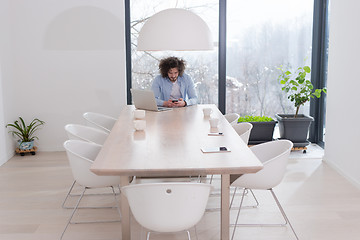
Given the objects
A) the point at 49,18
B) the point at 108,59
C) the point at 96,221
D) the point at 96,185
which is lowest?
the point at 96,221

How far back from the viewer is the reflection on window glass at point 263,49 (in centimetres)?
692

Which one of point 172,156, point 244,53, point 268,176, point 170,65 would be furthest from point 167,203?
point 244,53

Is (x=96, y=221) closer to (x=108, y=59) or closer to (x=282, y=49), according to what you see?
(x=108, y=59)

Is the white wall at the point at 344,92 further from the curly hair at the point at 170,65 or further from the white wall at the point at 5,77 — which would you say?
the white wall at the point at 5,77

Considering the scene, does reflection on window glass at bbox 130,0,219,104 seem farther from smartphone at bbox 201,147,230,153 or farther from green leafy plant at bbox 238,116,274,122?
smartphone at bbox 201,147,230,153

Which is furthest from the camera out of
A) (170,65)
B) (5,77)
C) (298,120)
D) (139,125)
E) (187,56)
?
(187,56)

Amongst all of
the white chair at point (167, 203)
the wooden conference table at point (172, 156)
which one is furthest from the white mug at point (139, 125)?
the white chair at point (167, 203)

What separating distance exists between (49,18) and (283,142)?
4026 millimetres

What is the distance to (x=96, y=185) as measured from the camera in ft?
12.0

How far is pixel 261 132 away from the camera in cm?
671

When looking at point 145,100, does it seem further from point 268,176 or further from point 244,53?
point 244,53

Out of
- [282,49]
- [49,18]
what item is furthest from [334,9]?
[49,18]

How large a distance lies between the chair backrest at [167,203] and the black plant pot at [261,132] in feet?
13.0

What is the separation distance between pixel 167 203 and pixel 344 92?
3470mm
